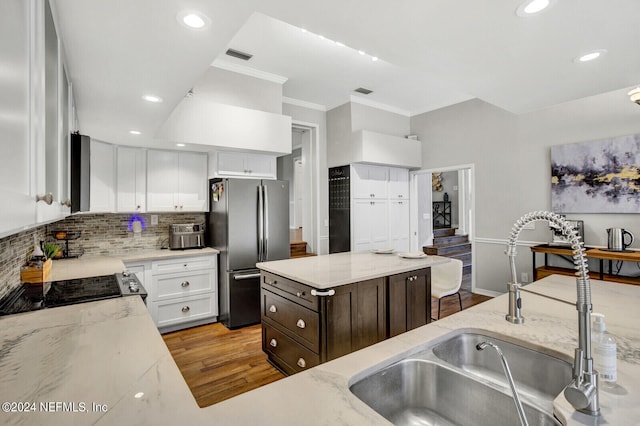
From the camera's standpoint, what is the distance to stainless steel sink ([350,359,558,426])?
997 millimetres

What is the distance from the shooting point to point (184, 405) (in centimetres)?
86

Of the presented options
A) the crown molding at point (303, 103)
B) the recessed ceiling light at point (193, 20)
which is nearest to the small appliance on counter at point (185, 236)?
the crown molding at point (303, 103)

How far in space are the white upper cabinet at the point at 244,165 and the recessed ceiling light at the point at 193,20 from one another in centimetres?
240

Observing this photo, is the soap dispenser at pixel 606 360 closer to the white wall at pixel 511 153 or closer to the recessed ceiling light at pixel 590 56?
the recessed ceiling light at pixel 590 56

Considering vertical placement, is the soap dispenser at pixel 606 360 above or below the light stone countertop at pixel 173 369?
above

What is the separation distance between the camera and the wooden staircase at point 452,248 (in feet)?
19.9

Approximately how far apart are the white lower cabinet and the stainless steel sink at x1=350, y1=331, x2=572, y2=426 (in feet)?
9.84

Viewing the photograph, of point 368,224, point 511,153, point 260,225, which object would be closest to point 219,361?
point 260,225

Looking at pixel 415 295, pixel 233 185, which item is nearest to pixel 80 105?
pixel 233 185

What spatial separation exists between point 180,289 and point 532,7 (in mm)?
3760

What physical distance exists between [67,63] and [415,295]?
2.86 m

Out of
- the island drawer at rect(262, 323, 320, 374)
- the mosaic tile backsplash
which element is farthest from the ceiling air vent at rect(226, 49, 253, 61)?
the island drawer at rect(262, 323, 320, 374)

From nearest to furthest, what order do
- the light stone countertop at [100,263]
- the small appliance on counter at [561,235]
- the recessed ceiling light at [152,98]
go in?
1. the recessed ceiling light at [152,98]
2. the light stone countertop at [100,263]
3. the small appliance on counter at [561,235]

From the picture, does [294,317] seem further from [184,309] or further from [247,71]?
[247,71]
